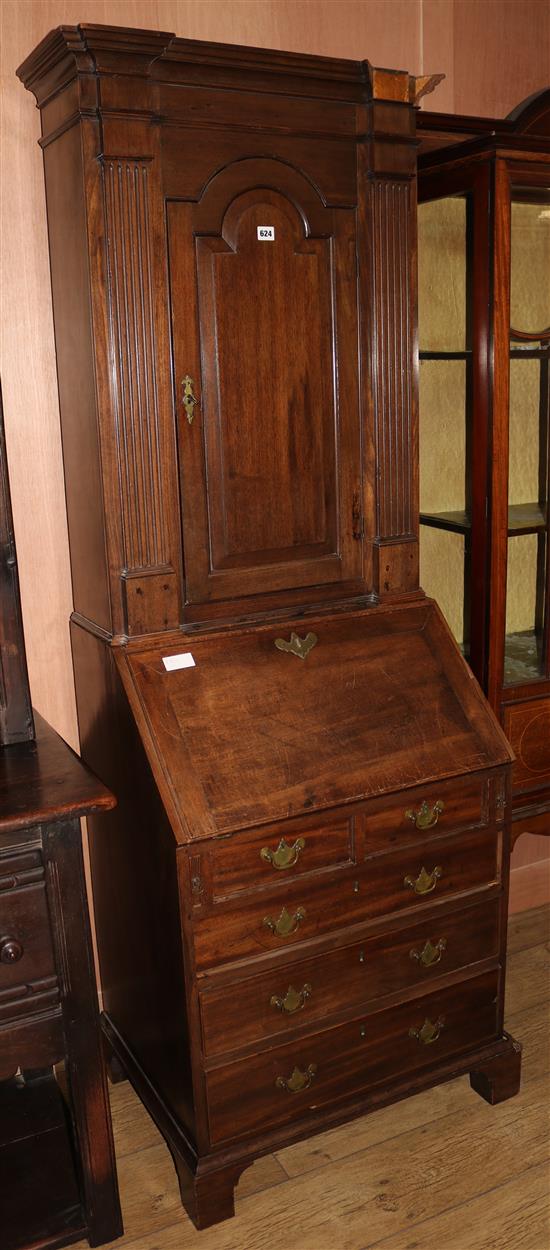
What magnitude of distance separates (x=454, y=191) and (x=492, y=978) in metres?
1.85

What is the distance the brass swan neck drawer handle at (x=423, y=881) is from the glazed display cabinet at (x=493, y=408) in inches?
21.2

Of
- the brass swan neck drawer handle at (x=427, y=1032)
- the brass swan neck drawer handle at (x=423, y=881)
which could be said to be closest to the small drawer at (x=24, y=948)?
the brass swan neck drawer handle at (x=423, y=881)

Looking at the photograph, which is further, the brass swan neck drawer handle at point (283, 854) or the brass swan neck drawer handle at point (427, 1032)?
the brass swan neck drawer handle at point (427, 1032)

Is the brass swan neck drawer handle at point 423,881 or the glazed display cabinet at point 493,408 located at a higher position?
the glazed display cabinet at point 493,408

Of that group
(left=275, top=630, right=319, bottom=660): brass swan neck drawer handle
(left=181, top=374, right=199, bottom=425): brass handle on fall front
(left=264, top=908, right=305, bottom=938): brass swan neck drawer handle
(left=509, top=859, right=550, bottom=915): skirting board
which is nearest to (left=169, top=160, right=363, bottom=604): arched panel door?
(left=181, top=374, right=199, bottom=425): brass handle on fall front

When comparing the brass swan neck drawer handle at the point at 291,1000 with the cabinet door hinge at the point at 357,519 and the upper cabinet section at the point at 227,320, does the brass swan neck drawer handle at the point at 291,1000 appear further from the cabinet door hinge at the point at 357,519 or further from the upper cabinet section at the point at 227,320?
the cabinet door hinge at the point at 357,519

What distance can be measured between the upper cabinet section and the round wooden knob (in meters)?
0.62

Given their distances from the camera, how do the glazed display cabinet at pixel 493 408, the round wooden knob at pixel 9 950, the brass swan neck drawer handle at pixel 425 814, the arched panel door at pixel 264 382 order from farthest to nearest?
1. the glazed display cabinet at pixel 493 408
2. the brass swan neck drawer handle at pixel 425 814
3. the arched panel door at pixel 264 382
4. the round wooden knob at pixel 9 950

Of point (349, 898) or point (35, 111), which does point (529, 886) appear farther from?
point (35, 111)

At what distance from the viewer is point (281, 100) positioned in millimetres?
2061

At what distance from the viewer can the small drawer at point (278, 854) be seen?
196 cm

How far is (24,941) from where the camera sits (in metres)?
1.84

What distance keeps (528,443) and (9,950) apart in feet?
5.70

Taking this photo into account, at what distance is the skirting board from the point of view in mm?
3270
